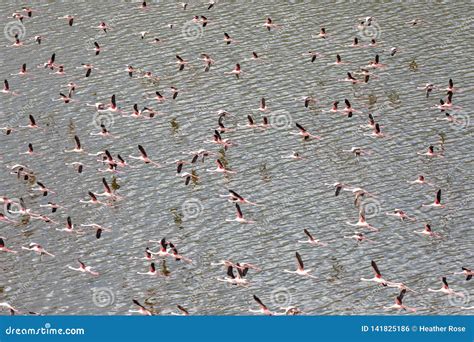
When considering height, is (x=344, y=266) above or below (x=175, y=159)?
below

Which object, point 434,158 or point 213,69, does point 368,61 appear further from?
point 434,158

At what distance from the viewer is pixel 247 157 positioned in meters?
60.4

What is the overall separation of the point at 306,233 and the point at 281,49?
22712 mm

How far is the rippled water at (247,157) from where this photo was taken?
163ft

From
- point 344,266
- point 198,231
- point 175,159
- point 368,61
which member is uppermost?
point 368,61

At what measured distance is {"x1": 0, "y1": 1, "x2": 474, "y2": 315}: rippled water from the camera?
49594 millimetres

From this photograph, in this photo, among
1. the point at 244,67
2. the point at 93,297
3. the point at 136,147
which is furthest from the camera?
the point at 244,67

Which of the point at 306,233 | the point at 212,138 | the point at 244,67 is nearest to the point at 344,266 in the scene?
the point at 306,233

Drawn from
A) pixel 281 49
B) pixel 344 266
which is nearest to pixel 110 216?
pixel 344 266

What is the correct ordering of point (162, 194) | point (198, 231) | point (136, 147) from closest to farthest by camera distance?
point (198, 231), point (162, 194), point (136, 147)

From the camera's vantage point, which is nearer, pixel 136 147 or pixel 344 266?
pixel 344 266

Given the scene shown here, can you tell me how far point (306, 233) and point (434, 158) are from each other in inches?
410

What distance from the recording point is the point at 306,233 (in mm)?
51688

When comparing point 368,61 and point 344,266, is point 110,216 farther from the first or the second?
point 368,61
